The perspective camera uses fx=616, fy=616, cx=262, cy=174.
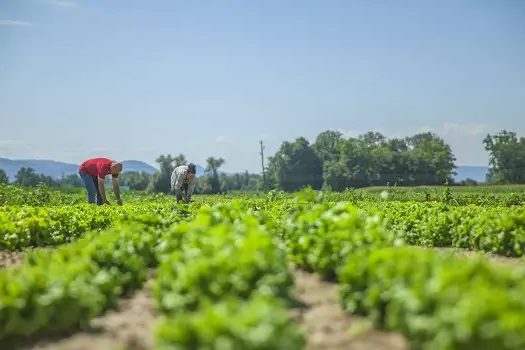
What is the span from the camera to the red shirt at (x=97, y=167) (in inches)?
570

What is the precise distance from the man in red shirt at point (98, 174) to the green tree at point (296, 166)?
98.4 meters

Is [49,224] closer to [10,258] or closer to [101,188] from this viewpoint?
[10,258]

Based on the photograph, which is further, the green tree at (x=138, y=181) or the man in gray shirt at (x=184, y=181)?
the green tree at (x=138, y=181)

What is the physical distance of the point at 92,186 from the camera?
15.5m

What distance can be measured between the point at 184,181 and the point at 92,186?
7.73ft

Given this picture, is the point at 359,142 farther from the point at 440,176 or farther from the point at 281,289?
the point at 281,289

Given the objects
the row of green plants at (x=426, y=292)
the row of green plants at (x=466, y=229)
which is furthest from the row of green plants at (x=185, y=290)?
the row of green plants at (x=466, y=229)

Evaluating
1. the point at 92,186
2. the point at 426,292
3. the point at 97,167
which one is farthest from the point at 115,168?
the point at 426,292

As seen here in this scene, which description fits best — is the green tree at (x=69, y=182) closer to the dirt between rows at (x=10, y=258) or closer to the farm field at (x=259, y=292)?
the dirt between rows at (x=10, y=258)

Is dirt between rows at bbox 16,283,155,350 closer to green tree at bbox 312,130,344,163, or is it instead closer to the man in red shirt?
the man in red shirt

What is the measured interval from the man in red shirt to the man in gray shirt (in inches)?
57.0

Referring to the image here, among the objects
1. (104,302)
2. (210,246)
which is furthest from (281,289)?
(104,302)

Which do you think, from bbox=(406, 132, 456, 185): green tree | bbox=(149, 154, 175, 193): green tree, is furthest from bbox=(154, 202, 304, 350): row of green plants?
bbox=(406, 132, 456, 185): green tree

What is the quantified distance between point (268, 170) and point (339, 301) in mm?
114183
